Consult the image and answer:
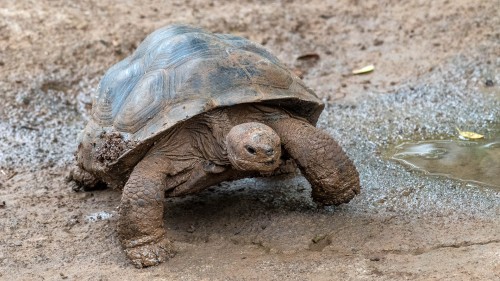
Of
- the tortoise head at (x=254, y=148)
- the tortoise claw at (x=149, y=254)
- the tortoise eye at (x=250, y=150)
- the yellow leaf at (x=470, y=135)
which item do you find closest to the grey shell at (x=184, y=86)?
the tortoise head at (x=254, y=148)

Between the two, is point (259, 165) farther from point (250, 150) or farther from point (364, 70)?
point (364, 70)

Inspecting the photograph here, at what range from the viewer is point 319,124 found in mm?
6250

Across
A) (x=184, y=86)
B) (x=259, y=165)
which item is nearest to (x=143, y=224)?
(x=259, y=165)

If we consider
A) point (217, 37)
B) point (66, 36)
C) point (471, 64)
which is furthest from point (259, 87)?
point (66, 36)

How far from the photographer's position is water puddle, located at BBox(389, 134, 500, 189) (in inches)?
189

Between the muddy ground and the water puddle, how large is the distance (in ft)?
0.41

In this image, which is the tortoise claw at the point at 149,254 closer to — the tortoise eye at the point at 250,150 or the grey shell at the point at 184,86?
the grey shell at the point at 184,86

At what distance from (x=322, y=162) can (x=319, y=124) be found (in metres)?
1.96

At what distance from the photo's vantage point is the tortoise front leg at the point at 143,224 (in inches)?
161

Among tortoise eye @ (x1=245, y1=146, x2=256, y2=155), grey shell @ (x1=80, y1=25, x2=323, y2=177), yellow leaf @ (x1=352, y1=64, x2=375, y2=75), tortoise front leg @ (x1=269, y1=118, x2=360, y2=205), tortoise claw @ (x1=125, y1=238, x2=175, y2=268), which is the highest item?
grey shell @ (x1=80, y1=25, x2=323, y2=177)

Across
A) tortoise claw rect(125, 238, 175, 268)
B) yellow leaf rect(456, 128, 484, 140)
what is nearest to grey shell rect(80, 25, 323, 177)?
tortoise claw rect(125, 238, 175, 268)

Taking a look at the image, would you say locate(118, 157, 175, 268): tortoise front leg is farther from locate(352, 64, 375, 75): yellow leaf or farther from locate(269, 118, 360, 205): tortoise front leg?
locate(352, 64, 375, 75): yellow leaf

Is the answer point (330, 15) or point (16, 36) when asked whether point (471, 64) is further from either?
point (16, 36)

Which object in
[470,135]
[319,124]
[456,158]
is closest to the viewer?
[456,158]
